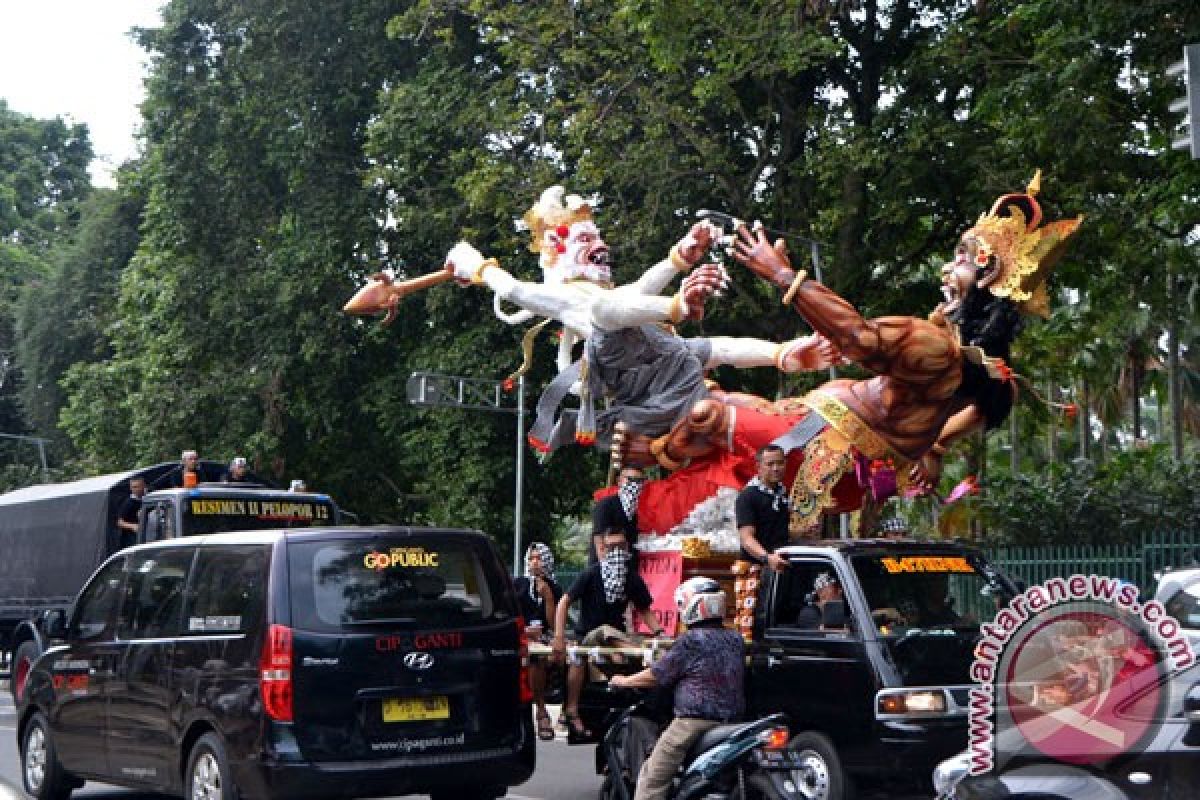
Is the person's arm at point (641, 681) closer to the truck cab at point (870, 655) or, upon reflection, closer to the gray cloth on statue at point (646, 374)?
the truck cab at point (870, 655)

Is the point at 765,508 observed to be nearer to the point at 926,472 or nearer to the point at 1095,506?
the point at 926,472

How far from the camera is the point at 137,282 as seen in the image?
112ft

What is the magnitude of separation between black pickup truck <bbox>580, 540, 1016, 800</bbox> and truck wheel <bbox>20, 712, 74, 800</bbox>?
5195 millimetres

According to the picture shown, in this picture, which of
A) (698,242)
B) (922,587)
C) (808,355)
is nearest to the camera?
(922,587)

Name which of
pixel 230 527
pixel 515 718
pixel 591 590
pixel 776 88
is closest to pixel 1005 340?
pixel 591 590

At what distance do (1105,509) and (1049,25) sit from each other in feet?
26.6

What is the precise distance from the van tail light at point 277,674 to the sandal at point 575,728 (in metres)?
2.77

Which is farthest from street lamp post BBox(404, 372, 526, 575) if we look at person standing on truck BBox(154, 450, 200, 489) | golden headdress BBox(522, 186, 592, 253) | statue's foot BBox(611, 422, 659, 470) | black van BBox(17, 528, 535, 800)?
black van BBox(17, 528, 535, 800)

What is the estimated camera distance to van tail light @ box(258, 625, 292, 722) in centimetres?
891

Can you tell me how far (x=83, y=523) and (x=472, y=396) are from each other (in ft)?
26.8

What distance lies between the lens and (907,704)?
29.9 ft

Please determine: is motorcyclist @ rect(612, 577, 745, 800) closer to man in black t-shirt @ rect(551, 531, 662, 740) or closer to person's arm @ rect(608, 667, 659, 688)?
person's arm @ rect(608, 667, 659, 688)

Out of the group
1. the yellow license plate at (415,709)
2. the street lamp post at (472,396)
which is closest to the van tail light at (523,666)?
the yellow license plate at (415,709)

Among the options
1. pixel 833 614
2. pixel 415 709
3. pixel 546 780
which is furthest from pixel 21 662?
pixel 833 614
